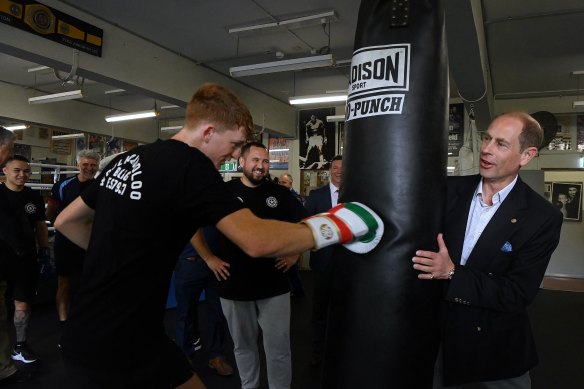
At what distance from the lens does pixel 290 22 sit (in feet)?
19.1

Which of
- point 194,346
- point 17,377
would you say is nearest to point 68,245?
point 17,377

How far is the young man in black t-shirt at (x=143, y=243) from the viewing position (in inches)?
46.4

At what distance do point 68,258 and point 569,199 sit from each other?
30.8 feet

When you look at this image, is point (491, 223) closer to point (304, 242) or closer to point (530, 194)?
point (530, 194)

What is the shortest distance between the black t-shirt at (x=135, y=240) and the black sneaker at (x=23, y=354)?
2.56 m

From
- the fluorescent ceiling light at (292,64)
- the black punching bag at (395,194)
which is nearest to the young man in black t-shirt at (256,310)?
the black punching bag at (395,194)

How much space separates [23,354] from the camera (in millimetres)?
3340

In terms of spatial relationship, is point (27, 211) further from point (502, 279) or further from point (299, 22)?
point (299, 22)

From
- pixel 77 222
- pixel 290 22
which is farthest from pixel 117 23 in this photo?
pixel 77 222

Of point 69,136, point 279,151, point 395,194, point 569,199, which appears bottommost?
point 569,199

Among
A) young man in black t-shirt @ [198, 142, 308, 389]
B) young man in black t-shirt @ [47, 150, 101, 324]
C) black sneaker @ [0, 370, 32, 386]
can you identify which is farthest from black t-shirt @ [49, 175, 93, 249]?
young man in black t-shirt @ [198, 142, 308, 389]

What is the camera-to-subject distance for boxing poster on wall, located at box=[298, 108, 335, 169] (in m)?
10.6

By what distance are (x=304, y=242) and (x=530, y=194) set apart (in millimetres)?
948

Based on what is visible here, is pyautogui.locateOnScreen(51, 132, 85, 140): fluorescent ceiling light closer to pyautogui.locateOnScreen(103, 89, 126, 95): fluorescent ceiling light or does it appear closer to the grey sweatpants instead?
pyautogui.locateOnScreen(103, 89, 126, 95): fluorescent ceiling light
